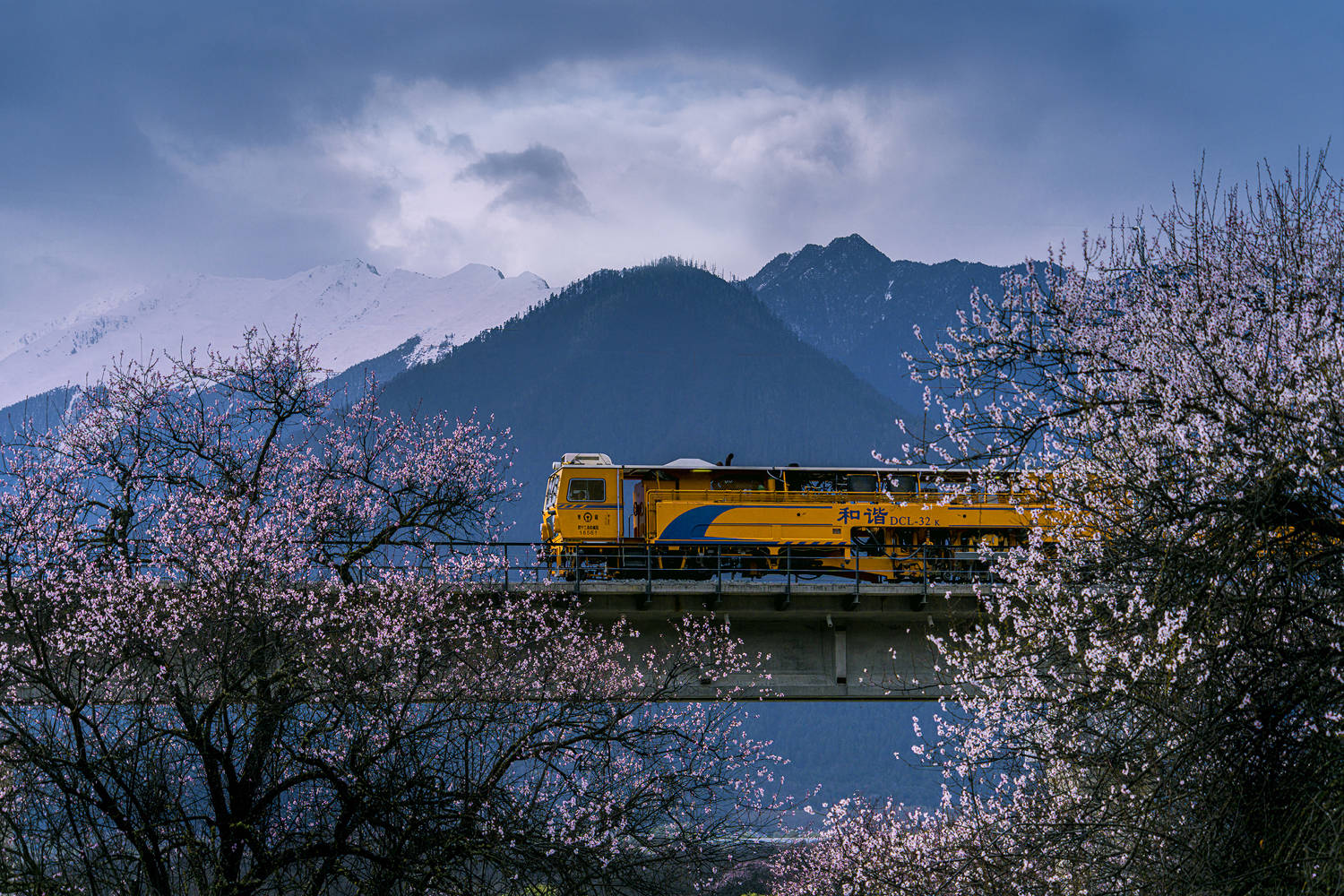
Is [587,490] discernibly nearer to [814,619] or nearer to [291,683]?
[814,619]

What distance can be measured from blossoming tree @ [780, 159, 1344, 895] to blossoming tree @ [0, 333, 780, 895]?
5.92 meters

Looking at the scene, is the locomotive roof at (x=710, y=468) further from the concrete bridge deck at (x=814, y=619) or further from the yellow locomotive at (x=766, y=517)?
the concrete bridge deck at (x=814, y=619)

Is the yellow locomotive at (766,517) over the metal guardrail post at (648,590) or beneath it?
over

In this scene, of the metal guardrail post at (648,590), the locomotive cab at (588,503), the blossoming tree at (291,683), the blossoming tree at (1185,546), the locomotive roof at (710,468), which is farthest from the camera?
the locomotive cab at (588,503)

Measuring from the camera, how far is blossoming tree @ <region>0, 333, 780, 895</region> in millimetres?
15125

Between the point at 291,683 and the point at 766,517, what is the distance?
17891 millimetres

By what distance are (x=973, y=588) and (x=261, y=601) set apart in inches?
561

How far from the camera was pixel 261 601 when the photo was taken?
59.8 ft

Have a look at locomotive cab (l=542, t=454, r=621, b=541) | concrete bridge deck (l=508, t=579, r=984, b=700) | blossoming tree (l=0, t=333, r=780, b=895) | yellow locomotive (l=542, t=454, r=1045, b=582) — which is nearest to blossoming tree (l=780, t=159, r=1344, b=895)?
blossoming tree (l=0, t=333, r=780, b=895)

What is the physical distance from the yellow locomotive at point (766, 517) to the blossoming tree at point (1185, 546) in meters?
15.3

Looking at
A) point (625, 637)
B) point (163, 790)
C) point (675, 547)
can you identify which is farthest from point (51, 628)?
point (675, 547)

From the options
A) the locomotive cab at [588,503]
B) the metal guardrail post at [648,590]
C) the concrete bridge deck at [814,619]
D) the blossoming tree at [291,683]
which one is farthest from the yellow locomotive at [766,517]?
the metal guardrail post at [648,590]

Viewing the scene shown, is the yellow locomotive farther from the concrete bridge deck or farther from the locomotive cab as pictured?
the concrete bridge deck

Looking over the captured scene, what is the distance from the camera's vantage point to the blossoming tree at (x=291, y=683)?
1512 centimetres
